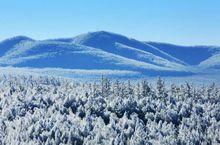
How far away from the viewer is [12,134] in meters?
178

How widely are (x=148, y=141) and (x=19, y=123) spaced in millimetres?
43637

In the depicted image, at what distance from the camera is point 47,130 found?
643 feet

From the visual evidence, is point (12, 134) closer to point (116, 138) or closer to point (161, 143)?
point (116, 138)

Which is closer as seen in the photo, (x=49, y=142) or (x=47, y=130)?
(x=49, y=142)

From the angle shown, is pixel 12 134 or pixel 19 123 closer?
pixel 12 134

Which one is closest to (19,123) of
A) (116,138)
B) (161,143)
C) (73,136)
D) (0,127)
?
(0,127)

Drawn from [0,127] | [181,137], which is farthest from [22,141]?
[181,137]

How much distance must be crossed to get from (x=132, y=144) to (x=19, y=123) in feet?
133

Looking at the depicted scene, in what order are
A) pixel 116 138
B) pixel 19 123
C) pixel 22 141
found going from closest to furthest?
pixel 22 141 → pixel 116 138 → pixel 19 123

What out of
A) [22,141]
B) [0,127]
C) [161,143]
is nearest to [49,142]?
[22,141]

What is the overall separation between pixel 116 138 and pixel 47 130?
25.2 meters

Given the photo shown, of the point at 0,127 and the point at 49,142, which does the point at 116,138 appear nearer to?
the point at 49,142

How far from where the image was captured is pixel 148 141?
621 ft

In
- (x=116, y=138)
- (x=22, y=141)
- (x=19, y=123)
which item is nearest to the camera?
(x=22, y=141)
